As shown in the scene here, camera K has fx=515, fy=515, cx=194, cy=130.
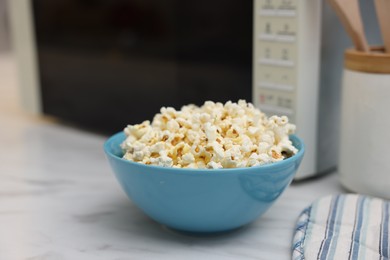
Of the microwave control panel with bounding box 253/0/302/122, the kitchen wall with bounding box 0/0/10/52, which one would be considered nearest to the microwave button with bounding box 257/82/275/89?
the microwave control panel with bounding box 253/0/302/122

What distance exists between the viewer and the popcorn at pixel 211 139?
0.55 metres

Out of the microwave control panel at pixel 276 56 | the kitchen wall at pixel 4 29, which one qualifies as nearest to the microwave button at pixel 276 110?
the microwave control panel at pixel 276 56

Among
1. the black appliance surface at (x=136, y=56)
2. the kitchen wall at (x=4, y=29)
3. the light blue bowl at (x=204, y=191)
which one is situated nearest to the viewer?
the light blue bowl at (x=204, y=191)

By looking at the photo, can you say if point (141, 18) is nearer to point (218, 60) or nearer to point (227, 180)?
point (218, 60)

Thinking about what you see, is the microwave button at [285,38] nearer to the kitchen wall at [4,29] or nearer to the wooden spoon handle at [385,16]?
the wooden spoon handle at [385,16]

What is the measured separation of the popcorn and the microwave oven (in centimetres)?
14

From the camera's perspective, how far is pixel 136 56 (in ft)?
3.00

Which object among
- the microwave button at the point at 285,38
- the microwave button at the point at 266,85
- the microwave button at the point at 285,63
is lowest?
the microwave button at the point at 266,85

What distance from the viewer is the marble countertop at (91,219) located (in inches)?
22.3

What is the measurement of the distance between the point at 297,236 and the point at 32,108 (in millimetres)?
783

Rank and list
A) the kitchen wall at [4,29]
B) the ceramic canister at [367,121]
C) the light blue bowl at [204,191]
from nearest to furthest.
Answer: the light blue bowl at [204,191], the ceramic canister at [367,121], the kitchen wall at [4,29]

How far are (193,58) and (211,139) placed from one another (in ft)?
0.98

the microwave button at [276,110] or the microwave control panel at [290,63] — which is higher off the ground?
the microwave control panel at [290,63]

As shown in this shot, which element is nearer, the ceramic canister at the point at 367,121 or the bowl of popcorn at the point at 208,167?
the bowl of popcorn at the point at 208,167
